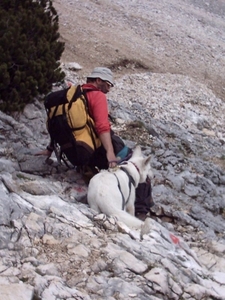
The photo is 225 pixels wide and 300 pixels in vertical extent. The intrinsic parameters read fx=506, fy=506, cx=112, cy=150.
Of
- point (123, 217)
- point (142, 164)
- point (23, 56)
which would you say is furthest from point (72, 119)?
point (23, 56)

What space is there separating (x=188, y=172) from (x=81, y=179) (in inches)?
116

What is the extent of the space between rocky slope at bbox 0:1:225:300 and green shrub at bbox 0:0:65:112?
1.27ft

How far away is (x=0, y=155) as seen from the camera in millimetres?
6699

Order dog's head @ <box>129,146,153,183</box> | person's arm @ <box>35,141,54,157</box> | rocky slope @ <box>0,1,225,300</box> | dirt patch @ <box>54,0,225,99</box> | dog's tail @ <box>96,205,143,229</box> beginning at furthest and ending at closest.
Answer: dirt patch @ <box>54,0,225,99</box>
person's arm @ <box>35,141,54,157</box>
dog's head @ <box>129,146,153,183</box>
dog's tail @ <box>96,205,143,229</box>
rocky slope @ <box>0,1,225,300</box>

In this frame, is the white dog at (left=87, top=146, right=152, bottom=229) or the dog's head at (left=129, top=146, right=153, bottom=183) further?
the dog's head at (left=129, top=146, right=153, bottom=183)

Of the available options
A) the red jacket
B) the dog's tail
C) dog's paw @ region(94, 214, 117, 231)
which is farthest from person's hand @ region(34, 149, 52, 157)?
dog's paw @ region(94, 214, 117, 231)

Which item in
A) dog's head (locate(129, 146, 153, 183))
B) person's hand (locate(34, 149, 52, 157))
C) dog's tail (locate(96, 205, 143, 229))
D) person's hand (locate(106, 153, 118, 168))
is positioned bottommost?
person's hand (locate(34, 149, 52, 157))

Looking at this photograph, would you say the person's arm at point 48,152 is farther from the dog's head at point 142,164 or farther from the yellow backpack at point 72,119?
the dog's head at point 142,164

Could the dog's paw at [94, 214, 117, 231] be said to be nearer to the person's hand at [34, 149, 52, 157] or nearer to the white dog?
the white dog

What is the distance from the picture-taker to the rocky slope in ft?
13.7

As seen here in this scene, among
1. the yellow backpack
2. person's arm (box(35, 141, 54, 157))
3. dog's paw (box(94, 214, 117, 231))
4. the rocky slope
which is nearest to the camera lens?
the rocky slope

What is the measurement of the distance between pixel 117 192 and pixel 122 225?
498 mm

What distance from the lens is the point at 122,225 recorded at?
5.12 metres

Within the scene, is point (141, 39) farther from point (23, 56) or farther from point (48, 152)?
point (48, 152)
